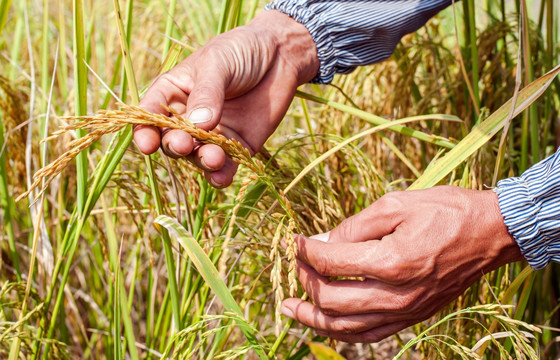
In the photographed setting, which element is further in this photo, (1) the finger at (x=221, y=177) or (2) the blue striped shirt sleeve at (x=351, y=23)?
(2) the blue striped shirt sleeve at (x=351, y=23)

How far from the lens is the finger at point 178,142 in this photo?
887mm

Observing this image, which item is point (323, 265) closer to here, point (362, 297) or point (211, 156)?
point (362, 297)

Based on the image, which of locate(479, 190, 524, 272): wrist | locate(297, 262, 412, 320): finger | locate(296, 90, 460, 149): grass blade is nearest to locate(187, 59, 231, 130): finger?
locate(296, 90, 460, 149): grass blade

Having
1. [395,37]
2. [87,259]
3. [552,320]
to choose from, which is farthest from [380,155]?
[87,259]

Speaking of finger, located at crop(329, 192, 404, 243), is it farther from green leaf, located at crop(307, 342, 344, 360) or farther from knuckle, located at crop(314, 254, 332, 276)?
green leaf, located at crop(307, 342, 344, 360)

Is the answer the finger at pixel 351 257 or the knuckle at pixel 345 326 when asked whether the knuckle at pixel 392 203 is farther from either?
the knuckle at pixel 345 326

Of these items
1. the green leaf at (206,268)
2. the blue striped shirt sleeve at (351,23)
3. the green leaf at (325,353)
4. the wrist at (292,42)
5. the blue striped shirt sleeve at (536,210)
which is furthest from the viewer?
the blue striped shirt sleeve at (351,23)

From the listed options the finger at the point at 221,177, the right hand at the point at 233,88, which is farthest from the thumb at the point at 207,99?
the finger at the point at 221,177

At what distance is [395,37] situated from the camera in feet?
4.83

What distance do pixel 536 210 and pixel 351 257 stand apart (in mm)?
308

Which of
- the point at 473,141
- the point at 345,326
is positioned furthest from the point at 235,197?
the point at 473,141

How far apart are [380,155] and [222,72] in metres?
0.68

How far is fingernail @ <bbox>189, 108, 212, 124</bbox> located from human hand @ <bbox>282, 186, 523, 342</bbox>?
0.81ft

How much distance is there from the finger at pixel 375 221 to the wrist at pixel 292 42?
1.45ft
